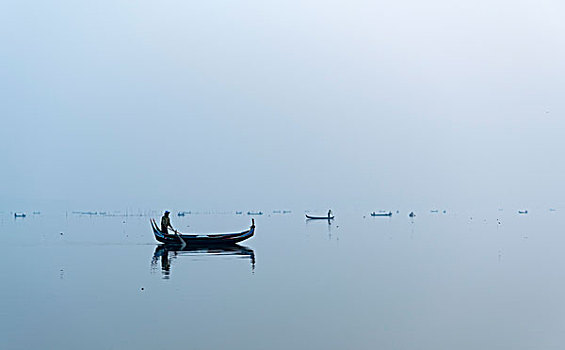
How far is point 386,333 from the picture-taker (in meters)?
15.8

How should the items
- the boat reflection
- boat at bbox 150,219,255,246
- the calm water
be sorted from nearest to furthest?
the calm water → the boat reflection → boat at bbox 150,219,255,246

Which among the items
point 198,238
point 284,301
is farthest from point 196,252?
point 284,301

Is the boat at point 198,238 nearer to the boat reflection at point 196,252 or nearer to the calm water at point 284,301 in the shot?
the boat reflection at point 196,252

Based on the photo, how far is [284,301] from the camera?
65.3ft

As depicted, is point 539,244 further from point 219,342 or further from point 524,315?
point 219,342

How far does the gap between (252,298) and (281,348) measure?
6.15 metres

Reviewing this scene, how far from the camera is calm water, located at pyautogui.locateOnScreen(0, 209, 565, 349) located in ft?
50.1

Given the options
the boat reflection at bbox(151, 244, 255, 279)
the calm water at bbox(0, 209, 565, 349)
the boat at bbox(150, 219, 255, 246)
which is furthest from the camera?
the boat at bbox(150, 219, 255, 246)

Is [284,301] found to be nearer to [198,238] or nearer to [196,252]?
[196,252]

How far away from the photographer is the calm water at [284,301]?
601 inches

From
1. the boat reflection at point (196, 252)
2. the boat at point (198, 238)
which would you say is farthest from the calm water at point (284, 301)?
the boat at point (198, 238)

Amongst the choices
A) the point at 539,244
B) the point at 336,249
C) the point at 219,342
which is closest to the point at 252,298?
the point at 219,342

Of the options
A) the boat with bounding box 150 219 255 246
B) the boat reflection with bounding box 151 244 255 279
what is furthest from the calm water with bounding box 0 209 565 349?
the boat with bounding box 150 219 255 246

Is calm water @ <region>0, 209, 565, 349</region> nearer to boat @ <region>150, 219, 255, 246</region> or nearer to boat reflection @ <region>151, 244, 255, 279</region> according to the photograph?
boat reflection @ <region>151, 244, 255, 279</region>
